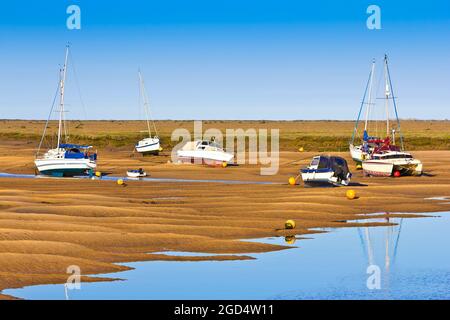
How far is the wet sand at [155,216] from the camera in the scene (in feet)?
77.9

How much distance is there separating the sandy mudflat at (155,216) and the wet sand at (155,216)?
0.03m

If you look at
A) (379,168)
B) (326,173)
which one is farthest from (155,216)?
(379,168)

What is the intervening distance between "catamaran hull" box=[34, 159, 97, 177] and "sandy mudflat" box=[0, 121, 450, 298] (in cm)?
418

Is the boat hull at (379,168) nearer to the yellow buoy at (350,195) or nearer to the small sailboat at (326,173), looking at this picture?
the small sailboat at (326,173)

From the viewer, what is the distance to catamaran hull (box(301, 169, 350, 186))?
49000mm

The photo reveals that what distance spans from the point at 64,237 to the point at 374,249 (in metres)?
10.1

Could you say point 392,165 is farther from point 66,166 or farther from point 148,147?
point 148,147

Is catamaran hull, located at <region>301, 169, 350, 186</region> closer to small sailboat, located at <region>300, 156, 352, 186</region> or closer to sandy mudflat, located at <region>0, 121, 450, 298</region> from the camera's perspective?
small sailboat, located at <region>300, 156, 352, 186</region>

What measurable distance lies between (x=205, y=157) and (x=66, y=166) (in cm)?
1782

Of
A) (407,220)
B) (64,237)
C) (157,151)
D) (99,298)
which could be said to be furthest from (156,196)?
(157,151)

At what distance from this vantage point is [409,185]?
167 feet
